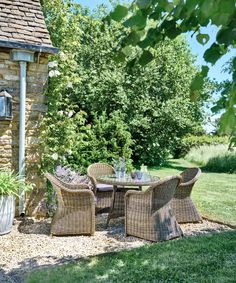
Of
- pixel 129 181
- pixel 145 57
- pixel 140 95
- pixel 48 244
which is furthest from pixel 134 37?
pixel 140 95

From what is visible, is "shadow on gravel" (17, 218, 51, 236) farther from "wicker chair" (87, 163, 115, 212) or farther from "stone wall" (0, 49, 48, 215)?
"wicker chair" (87, 163, 115, 212)

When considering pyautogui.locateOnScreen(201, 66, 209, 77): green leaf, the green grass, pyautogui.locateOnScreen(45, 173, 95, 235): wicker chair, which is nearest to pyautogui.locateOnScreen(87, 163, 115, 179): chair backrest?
pyautogui.locateOnScreen(45, 173, 95, 235): wicker chair

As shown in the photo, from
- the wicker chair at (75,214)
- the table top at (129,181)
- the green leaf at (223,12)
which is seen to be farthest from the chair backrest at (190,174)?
the green leaf at (223,12)

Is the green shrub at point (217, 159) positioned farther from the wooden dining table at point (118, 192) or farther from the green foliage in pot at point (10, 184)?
the green foliage in pot at point (10, 184)

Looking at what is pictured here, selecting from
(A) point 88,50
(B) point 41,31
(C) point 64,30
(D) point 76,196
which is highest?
(A) point 88,50

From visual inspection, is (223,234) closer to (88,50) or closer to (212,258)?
(212,258)

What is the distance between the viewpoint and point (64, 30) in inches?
330

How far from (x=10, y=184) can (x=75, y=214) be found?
3.85 ft

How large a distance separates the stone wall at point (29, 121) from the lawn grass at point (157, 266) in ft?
8.49

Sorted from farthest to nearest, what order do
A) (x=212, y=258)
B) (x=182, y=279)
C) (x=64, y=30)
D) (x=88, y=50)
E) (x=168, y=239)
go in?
(x=88, y=50)
(x=64, y=30)
(x=168, y=239)
(x=212, y=258)
(x=182, y=279)

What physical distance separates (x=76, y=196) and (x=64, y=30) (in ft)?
14.4

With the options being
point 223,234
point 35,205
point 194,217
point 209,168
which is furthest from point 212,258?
point 209,168

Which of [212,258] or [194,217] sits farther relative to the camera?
[194,217]

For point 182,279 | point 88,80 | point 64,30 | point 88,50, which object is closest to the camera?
point 182,279
